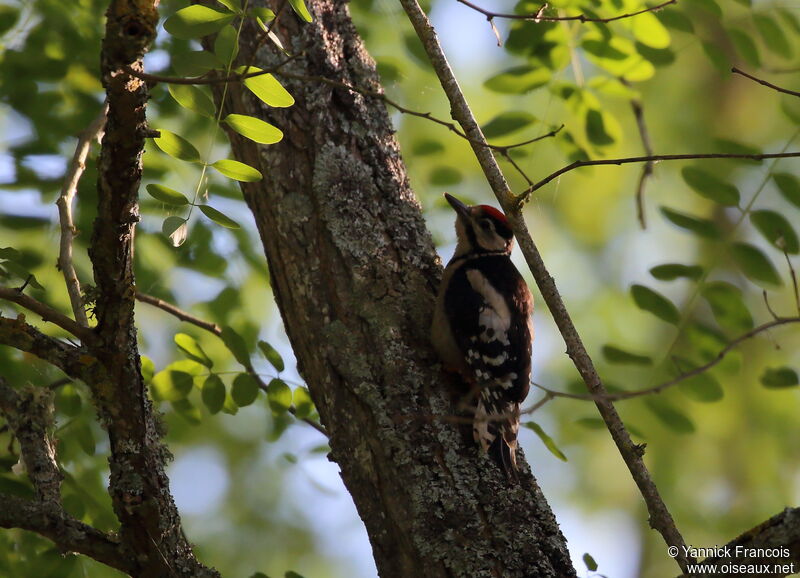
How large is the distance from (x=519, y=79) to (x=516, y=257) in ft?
7.86

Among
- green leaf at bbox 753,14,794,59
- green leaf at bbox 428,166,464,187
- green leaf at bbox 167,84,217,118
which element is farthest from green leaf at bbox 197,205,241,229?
green leaf at bbox 753,14,794,59

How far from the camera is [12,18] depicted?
→ 4.22 m

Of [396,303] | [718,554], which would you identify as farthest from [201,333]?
[718,554]

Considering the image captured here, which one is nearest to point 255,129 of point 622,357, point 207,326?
point 207,326

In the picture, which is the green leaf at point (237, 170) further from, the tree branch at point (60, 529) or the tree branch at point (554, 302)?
the tree branch at point (60, 529)

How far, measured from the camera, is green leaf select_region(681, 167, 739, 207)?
3787 millimetres

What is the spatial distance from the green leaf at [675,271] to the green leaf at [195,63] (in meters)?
2.26

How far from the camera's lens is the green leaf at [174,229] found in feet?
8.75

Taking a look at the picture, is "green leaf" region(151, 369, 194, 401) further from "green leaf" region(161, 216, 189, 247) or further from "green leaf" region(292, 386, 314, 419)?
"green leaf" region(161, 216, 189, 247)

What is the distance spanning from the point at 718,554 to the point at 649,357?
60.5 inches

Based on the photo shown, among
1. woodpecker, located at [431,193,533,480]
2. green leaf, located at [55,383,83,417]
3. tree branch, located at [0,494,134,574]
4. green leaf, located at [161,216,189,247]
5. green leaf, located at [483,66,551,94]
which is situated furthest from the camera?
green leaf, located at [483,66,551,94]

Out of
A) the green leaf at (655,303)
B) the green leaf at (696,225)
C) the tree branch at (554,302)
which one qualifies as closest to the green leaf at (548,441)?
the tree branch at (554,302)

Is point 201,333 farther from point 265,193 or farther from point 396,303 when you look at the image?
point 396,303

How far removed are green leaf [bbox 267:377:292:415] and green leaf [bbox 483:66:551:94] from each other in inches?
75.0
